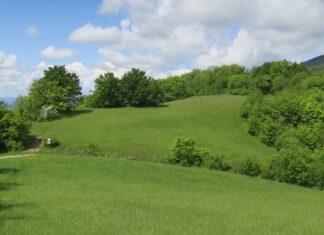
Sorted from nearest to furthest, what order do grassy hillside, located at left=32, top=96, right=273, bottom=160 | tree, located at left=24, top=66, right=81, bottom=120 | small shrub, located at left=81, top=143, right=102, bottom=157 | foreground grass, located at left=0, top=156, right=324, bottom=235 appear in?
foreground grass, located at left=0, top=156, right=324, bottom=235 < small shrub, located at left=81, top=143, right=102, bottom=157 < grassy hillside, located at left=32, top=96, right=273, bottom=160 < tree, located at left=24, top=66, right=81, bottom=120

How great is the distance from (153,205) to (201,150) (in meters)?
37.0

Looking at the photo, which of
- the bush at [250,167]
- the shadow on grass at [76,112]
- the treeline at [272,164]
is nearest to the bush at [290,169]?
the treeline at [272,164]

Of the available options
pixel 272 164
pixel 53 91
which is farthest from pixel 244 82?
pixel 272 164

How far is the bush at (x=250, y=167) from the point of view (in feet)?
173

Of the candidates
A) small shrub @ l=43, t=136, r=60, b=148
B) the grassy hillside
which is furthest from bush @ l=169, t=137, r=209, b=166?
small shrub @ l=43, t=136, r=60, b=148

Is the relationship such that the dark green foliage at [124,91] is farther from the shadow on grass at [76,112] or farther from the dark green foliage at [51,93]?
the dark green foliage at [51,93]

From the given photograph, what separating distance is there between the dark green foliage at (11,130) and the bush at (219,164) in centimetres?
3007

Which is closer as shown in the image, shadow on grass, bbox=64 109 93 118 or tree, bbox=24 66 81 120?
tree, bbox=24 66 81 120

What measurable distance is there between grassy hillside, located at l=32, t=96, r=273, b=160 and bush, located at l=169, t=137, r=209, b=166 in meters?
8.89

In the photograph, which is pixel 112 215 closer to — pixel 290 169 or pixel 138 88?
pixel 290 169

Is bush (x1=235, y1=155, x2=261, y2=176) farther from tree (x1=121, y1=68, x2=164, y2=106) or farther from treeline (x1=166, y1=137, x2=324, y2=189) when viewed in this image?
tree (x1=121, y1=68, x2=164, y2=106)

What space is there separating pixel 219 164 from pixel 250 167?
421 cm

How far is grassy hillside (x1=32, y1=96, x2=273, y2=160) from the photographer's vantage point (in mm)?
72375

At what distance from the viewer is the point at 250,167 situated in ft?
173
